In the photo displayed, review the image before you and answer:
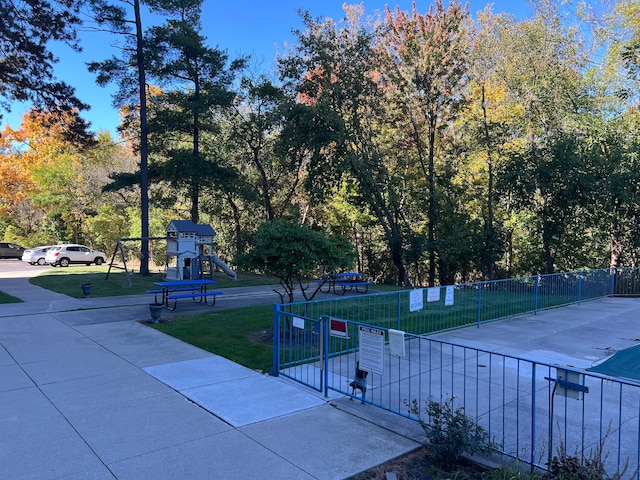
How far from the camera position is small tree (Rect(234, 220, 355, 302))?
29.1 ft

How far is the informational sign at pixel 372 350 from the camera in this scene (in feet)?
18.1

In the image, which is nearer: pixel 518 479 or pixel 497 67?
pixel 518 479

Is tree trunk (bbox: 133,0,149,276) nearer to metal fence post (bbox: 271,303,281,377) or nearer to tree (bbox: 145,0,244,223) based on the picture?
tree (bbox: 145,0,244,223)

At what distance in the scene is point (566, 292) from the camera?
1494cm

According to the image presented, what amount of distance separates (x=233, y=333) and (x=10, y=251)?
37.7m

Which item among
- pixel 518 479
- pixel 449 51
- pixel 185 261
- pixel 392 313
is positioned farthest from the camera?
pixel 449 51

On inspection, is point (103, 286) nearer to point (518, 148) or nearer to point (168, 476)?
point (168, 476)

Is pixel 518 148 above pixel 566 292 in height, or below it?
above

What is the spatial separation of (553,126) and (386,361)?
24291 mm

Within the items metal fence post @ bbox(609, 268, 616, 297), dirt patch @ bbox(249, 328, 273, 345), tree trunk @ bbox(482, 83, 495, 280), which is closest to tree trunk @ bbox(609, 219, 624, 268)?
tree trunk @ bbox(482, 83, 495, 280)

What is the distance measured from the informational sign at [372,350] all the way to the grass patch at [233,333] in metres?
2.20

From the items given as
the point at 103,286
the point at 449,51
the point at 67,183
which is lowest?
the point at 103,286

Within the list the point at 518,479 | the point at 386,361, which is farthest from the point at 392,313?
the point at 518,479

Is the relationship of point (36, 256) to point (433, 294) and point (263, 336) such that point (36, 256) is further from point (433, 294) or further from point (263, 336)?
point (433, 294)
